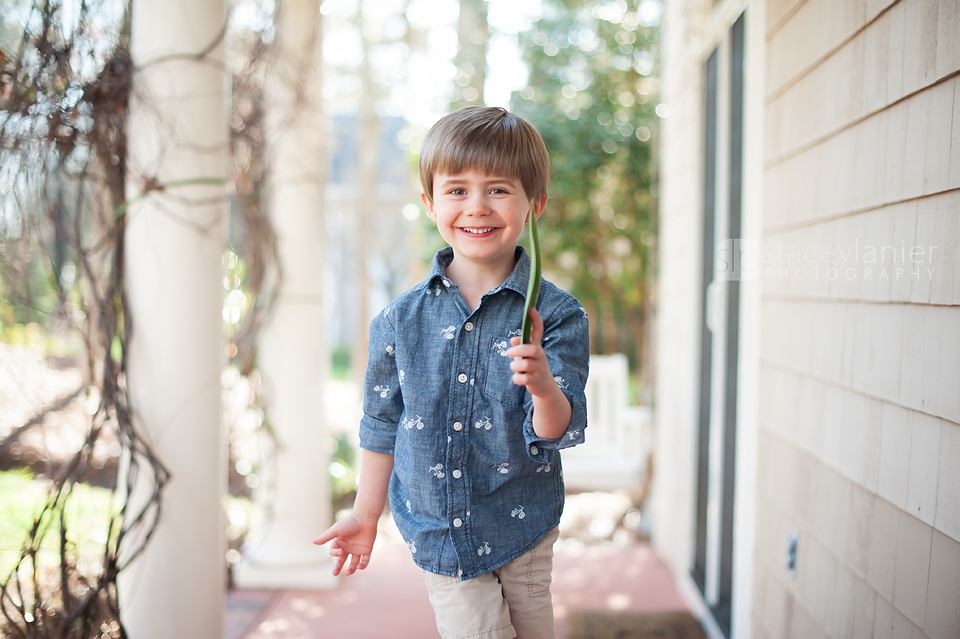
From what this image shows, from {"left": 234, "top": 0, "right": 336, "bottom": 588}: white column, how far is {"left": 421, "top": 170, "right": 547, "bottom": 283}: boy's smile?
1707 millimetres

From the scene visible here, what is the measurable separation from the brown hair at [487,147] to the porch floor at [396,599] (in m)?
1.82

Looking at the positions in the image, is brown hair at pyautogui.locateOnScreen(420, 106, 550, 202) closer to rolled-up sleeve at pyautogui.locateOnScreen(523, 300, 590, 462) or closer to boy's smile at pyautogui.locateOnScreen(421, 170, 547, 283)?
boy's smile at pyautogui.locateOnScreen(421, 170, 547, 283)

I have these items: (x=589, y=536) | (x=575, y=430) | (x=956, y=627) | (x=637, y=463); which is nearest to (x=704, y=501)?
(x=637, y=463)

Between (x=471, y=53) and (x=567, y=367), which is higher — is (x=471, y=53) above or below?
above

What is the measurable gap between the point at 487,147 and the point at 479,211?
3.9 inches

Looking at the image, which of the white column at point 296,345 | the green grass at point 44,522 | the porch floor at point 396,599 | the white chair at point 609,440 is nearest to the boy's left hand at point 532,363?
the green grass at point 44,522

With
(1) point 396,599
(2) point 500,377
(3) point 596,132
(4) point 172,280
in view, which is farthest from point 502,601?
(3) point 596,132

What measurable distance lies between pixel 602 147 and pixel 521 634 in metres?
3.78

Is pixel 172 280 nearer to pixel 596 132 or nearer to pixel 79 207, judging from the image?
pixel 79 207

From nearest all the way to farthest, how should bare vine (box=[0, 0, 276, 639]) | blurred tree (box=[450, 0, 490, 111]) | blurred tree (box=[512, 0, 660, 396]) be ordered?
bare vine (box=[0, 0, 276, 639])
blurred tree (box=[512, 0, 660, 396])
blurred tree (box=[450, 0, 490, 111])

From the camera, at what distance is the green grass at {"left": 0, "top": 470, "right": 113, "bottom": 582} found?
2.22 metres

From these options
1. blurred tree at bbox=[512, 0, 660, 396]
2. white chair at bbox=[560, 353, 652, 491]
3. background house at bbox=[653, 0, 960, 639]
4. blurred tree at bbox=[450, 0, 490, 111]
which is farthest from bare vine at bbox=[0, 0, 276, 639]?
blurred tree at bbox=[450, 0, 490, 111]

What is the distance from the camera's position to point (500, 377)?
3.65 ft

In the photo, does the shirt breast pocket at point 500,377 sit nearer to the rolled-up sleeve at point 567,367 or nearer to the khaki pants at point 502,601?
the rolled-up sleeve at point 567,367
